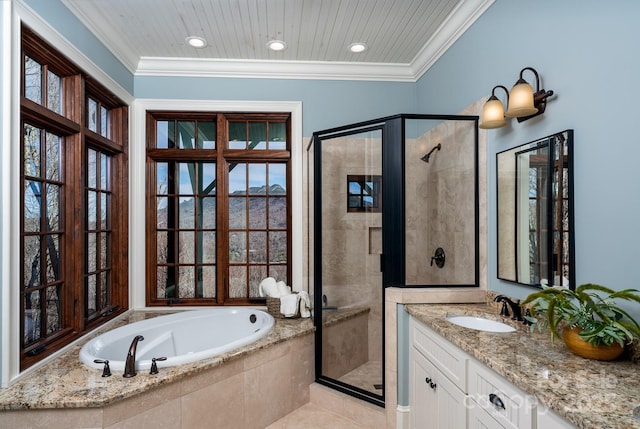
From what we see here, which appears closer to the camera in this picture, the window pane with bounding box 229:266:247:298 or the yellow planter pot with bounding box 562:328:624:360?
the yellow planter pot with bounding box 562:328:624:360

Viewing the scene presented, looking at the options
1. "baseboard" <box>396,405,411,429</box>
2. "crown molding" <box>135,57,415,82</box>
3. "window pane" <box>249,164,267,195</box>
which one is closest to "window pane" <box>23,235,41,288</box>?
"window pane" <box>249,164,267,195</box>

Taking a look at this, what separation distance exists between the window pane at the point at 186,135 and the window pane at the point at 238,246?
0.90m

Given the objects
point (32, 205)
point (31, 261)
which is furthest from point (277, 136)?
point (31, 261)

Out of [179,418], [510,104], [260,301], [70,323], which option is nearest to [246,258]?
[260,301]

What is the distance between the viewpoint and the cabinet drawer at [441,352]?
1.59 meters

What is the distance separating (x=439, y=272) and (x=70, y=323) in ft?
7.77

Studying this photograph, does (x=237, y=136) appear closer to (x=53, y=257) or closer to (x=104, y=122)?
(x=104, y=122)

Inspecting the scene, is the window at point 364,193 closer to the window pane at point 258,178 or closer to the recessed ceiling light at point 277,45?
the window pane at point 258,178

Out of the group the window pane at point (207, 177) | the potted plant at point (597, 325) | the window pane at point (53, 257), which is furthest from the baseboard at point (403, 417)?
the window pane at point (207, 177)

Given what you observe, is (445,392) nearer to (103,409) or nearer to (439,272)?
(439,272)

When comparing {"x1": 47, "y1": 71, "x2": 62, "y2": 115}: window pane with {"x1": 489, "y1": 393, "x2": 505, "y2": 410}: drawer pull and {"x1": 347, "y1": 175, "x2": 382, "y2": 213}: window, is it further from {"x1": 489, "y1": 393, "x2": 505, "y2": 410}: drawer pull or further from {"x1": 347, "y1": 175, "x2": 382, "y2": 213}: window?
{"x1": 489, "y1": 393, "x2": 505, "y2": 410}: drawer pull

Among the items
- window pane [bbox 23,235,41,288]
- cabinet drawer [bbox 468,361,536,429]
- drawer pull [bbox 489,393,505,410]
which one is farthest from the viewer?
window pane [bbox 23,235,41,288]

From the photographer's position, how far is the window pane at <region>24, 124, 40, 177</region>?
206 centimetres

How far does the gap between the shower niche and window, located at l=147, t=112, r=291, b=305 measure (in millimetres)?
763
